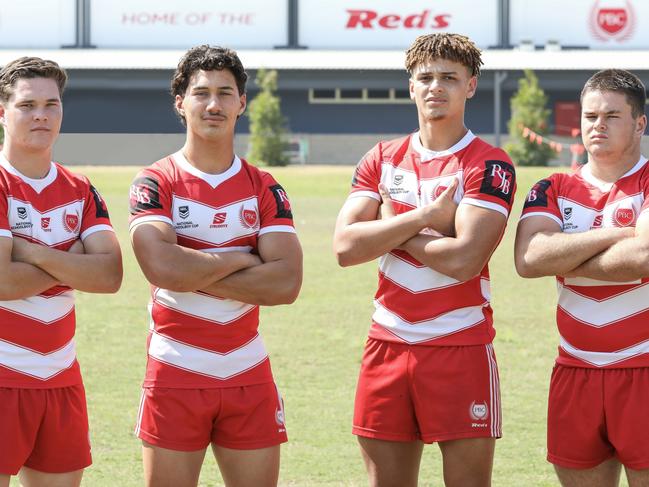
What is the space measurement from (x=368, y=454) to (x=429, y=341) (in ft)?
2.02

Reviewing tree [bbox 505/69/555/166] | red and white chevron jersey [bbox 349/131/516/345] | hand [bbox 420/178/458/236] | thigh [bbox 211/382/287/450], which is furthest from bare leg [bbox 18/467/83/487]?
tree [bbox 505/69/555/166]

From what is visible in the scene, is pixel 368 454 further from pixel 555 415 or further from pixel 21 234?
pixel 21 234

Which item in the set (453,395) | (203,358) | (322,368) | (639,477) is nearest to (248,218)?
(203,358)

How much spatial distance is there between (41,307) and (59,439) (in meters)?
0.58

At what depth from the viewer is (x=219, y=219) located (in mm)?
5086

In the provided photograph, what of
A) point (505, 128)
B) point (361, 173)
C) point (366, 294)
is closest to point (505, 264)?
point (366, 294)

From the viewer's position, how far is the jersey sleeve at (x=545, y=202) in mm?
5312

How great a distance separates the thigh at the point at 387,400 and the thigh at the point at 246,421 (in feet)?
1.59

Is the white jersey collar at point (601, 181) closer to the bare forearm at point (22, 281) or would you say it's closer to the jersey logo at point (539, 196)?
the jersey logo at point (539, 196)

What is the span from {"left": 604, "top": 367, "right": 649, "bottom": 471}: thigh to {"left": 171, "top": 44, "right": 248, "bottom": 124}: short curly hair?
2168 mm

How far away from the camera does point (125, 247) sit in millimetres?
19625

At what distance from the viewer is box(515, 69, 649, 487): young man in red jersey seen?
5051 mm

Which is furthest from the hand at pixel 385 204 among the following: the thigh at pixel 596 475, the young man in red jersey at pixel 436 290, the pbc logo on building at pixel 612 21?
the pbc logo on building at pixel 612 21

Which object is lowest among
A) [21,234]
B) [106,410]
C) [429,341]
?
[106,410]
